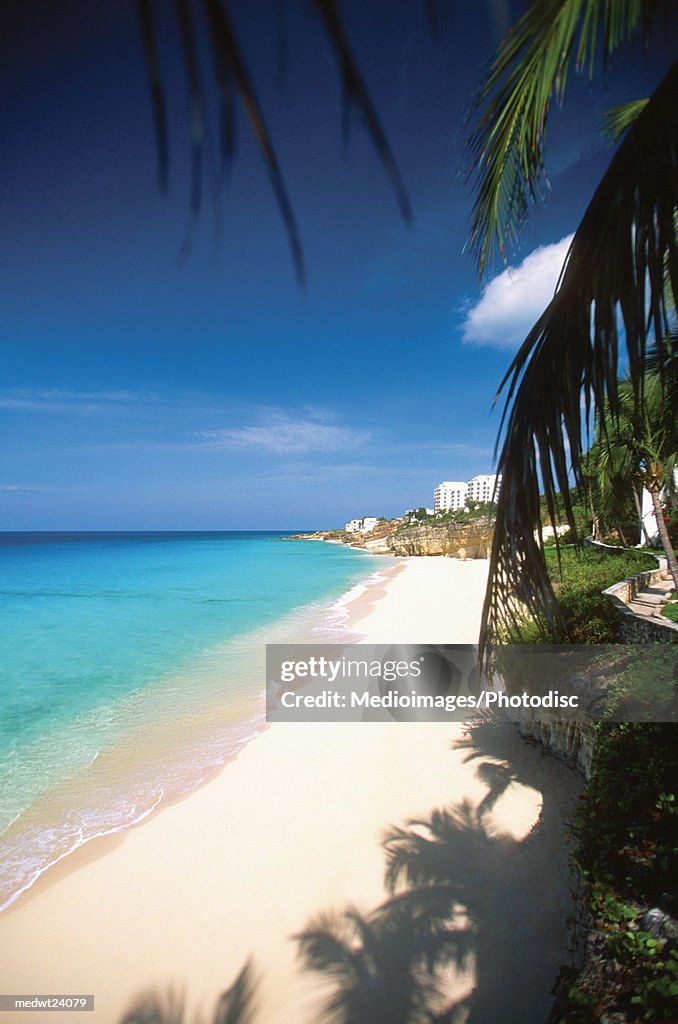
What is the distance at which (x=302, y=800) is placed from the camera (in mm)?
6371

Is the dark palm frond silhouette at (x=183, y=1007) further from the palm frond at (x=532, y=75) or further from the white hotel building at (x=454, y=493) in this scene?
the white hotel building at (x=454, y=493)

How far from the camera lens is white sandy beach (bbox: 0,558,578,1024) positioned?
4.02 meters

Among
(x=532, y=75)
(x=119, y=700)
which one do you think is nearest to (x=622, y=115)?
(x=532, y=75)

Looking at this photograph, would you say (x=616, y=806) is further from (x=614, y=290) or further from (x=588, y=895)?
(x=614, y=290)

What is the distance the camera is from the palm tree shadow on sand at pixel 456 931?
3.75m

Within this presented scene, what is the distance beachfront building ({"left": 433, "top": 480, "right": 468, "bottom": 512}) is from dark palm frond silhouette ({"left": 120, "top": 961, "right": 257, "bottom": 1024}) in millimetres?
153307

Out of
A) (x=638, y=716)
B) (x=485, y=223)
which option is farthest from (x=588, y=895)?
(x=485, y=223)

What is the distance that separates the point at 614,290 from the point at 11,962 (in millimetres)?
7162

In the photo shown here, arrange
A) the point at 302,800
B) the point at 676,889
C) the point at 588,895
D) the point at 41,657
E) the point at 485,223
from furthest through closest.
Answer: the point at 41,657 < the point at 302,800 < the point at 588,895 < the point at 676,889 < the point at 485,223

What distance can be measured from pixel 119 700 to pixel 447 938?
32.4ft

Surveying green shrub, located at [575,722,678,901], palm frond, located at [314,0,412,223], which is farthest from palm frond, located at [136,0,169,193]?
green shrub, located at [575,722,678,901]

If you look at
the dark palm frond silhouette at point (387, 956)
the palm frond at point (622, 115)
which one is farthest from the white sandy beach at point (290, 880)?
the palm frond at point (622, 115)

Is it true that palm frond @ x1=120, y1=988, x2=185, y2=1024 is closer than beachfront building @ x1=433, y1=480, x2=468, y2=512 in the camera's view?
Yes

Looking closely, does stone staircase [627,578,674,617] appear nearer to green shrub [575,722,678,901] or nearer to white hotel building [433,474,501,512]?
green shrub [575,722,678,901]
